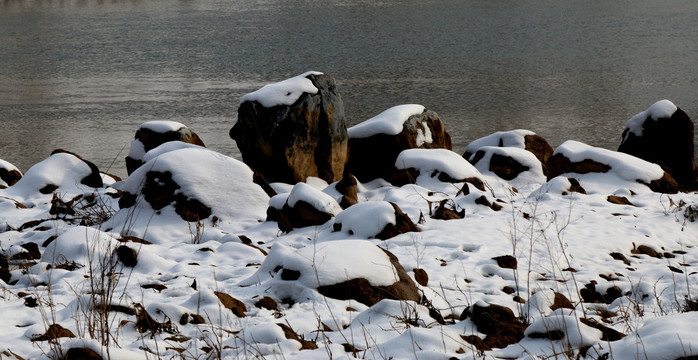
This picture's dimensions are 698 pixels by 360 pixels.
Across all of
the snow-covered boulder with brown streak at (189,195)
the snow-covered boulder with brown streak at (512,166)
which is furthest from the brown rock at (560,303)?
the snow-covered boulder with brown streak at (512,166)

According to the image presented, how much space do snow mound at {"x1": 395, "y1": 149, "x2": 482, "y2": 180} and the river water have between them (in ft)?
16.3

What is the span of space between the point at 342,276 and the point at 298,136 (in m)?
4.95

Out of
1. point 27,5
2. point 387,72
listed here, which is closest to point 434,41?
point 387,72

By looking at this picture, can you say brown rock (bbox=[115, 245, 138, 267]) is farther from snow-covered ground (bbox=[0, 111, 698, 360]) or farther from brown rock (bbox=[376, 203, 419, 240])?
brown rock (bbox=[376, 203, 419, 240])

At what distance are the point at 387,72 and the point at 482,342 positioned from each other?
20573 millimetres

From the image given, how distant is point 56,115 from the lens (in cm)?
1788

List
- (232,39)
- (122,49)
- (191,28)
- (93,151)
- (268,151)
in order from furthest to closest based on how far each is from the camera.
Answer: (191,28) < (232,39) < (122,49) < (93,151) < (268,151)

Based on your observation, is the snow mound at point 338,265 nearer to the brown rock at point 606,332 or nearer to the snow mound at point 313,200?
the brown rock at point 606,332

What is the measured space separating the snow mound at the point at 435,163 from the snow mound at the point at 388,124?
828 millimetres

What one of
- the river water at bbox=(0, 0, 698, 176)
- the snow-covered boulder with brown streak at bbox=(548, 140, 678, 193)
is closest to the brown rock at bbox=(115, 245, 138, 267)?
the snow-covered boulder with brown streak at bbox=(548, 140, 678, 193)

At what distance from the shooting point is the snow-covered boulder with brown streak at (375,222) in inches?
267

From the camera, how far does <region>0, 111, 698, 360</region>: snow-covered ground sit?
395cm

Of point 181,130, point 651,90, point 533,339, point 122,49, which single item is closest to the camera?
point 533,339

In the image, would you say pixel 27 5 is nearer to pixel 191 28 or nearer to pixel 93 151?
pixel 191 28
